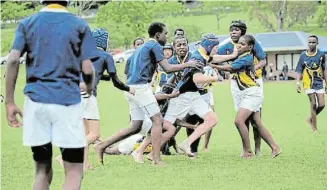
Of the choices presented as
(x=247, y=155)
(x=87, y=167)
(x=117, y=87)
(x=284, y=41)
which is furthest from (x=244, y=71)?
(x=284, y=41)

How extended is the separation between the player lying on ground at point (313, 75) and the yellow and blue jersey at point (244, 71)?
541 centimetres

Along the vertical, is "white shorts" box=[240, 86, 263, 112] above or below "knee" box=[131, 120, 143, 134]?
below

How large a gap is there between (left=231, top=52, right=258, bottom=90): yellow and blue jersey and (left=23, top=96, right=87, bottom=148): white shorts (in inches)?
229

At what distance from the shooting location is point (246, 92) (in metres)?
12.9

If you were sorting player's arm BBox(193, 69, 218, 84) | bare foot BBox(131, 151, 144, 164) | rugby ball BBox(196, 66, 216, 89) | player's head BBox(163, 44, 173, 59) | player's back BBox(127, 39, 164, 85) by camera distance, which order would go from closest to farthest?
1. player's back BBox(127, 39, 164, 85)
2. bare foot BBox(131, 151, 144, 164)
3. player's arm BBox(193, 69, 218, 84)
4. rugby ball BBox(196, 66, 216, 89)
5. player's head BBox(163, 44, 173, 59)

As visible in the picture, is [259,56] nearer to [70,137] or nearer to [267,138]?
[267,138]

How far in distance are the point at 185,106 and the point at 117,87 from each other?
193cm

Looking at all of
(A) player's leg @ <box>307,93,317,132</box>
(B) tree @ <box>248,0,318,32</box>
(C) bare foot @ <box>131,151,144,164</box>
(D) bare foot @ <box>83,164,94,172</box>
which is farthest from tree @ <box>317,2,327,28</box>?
(D) bare foot @ <box>83,164,94,172</box>

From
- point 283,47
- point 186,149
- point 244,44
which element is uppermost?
point 244,44

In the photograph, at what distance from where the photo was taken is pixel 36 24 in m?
7.05

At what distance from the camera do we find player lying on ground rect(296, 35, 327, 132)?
1836cm

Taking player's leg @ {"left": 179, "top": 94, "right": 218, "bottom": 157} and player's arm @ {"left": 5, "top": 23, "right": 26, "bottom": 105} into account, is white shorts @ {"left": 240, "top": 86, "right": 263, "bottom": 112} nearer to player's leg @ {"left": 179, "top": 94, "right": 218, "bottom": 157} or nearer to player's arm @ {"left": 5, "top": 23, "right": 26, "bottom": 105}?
player's leg @ {"left": 179, "top": 94, "right": 218, "bottom": 157}

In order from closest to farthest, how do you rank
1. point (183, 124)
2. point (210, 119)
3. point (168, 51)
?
point (210, 119), point (183, 124), point (168, 51)

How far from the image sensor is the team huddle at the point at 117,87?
7.03 metres
